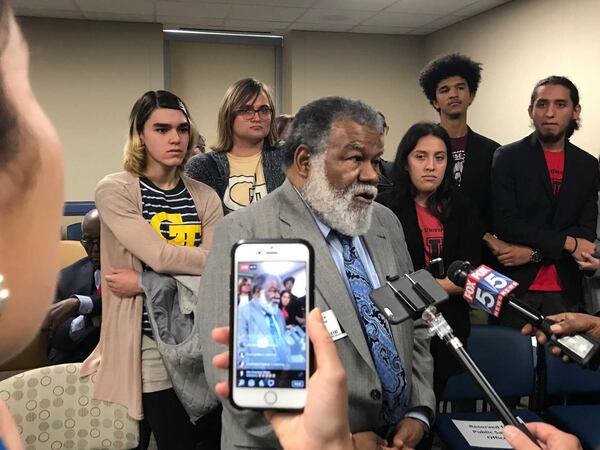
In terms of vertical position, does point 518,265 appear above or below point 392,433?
above

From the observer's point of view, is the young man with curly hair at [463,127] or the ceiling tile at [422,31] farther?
the ceiling tile at [422,31]

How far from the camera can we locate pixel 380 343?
1.32 m

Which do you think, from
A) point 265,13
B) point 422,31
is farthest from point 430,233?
point 422,31

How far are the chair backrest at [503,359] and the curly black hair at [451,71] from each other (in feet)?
4.21

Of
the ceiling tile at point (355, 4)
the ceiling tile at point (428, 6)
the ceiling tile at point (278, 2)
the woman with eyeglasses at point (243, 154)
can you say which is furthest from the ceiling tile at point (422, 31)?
the woman with eyeglasses at point (243, 154)

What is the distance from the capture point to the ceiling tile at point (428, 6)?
5.71 metres

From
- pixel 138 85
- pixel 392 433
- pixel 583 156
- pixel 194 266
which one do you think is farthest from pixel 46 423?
pixel 138 85

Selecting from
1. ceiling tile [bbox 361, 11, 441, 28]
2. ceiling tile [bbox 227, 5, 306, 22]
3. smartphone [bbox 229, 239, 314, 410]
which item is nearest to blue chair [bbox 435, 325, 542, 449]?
smartphone [bbox 229, 239, 314, 410]

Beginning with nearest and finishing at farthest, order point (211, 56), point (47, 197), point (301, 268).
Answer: point (47, 197) < point (301, 268) < point (211, 56)

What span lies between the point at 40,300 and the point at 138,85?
6.78 m

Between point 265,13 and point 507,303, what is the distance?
5.84 metres

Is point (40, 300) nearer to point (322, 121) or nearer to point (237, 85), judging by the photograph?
point (322, 121)

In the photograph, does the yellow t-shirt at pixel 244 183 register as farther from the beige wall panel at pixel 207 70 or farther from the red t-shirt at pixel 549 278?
Result: the beige wall panel at pixel 207 70

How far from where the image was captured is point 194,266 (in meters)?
1.74
